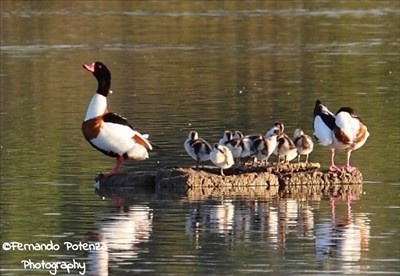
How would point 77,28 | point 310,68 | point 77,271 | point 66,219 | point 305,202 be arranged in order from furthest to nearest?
point 77,28, point 310,68, point 305,202, point 66,219, point 77,271

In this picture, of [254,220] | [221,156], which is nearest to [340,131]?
[221,156]

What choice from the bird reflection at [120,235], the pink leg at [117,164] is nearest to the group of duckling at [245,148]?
the pink leg at [117,164]

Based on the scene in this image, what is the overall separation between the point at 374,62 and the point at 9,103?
1039 cm

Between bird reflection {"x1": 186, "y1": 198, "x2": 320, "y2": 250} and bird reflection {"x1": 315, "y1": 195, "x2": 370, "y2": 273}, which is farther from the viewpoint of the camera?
bird reflection {"x1": 186, "y1": 198, "x2": 320, "y2": 250}

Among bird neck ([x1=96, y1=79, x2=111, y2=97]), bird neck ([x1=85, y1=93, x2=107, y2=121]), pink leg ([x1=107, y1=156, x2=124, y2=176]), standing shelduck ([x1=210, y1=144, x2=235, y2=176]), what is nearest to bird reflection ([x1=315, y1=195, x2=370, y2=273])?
standing shelduck ([x1=210, y1=144, x2=235, y2=176])

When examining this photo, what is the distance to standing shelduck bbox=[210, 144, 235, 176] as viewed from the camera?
59.9ft

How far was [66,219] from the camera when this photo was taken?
55.1 ft

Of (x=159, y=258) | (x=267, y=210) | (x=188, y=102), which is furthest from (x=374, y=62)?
(x=159, y=258)

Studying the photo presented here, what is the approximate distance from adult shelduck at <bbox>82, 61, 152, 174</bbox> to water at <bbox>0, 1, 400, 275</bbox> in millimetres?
500

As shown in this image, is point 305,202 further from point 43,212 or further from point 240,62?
point 240,62

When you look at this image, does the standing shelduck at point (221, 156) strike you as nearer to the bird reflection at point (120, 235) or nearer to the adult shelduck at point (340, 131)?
the bird reflection at point (120, 235)

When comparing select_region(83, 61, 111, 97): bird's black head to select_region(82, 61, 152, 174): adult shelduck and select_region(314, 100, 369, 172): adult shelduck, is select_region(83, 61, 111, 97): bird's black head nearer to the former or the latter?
select_region(82, 61, 152, 174): adult shelduck

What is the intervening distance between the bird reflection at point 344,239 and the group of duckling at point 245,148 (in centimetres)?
170

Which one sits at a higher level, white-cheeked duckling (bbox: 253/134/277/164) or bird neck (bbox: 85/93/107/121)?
bird neck (bbox: 85/93/107/121)
